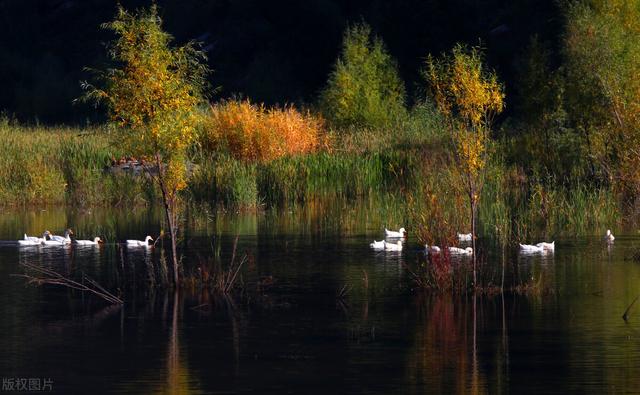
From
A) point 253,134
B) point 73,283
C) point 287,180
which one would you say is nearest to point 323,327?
point 73,283

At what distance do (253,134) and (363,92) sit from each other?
12140 millimetres

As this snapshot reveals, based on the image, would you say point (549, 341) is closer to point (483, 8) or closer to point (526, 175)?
point (526, 175)

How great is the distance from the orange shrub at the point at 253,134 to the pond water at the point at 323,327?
1502 centimetres

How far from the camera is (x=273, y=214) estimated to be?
3644cm

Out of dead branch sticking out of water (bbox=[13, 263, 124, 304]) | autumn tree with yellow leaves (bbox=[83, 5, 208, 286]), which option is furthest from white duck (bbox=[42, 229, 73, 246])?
autumn tree with yellow leaves (bbox=[83, 5, 208, 286])

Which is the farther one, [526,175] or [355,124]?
[355,124]

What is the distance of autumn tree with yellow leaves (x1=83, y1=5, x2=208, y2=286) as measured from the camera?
22578 millimetres

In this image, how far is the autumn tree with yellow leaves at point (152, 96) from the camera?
22.6 m

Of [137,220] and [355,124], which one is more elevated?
[355,124]

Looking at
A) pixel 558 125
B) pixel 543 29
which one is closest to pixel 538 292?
pixel 558 125

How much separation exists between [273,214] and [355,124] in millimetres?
18908

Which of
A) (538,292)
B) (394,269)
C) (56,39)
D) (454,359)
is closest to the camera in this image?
(454,359)

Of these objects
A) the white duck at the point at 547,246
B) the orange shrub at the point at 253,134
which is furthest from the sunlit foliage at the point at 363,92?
the white duck at the point at 547,246

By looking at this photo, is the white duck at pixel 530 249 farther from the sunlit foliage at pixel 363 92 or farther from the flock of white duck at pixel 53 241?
the sunlit foliage at pixel 363 92
